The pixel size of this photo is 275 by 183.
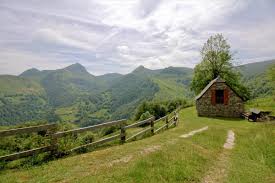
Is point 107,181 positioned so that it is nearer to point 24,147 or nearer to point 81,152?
point 81,152

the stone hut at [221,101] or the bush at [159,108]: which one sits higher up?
the stone hut at [221,101]

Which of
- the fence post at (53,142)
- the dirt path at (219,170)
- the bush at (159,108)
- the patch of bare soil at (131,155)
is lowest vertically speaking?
the bush at (159,108)

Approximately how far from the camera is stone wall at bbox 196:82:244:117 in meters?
34.5

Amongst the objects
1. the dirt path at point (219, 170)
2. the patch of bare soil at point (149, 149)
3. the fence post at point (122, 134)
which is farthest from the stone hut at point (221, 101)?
the patch of bare soil at point (149, 149)

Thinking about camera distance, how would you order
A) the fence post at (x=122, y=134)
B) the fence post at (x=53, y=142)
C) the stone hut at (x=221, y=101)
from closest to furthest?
1. the fence post at (x=53, y=142)
2. the fence post at (x=122, y=134)
3. the stone hut at (x=221, y=101)

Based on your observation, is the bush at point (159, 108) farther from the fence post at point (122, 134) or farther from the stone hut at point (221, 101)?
the fence post at point (122, 134)

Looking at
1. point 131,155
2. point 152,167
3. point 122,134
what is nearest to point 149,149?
point 131,155

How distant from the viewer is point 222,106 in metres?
34.9

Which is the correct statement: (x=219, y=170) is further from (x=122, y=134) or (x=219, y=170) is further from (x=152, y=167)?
(x=122, y=134)

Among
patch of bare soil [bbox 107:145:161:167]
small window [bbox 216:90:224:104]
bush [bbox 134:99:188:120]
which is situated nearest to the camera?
patch of bare soil [bbox 107:145:161:167]

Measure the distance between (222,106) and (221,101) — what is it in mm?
830

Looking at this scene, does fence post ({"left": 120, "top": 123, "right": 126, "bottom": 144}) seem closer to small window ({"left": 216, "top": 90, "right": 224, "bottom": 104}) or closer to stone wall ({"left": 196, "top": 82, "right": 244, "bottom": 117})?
stone wall ({"left": 196, "top": 82, "right": 244, "bottom": 117})

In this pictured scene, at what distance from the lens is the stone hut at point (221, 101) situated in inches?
1353

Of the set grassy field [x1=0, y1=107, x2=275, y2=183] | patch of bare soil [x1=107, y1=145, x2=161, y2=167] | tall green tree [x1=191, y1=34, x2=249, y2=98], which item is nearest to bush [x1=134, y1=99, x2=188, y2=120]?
tall green tree [x1=191, y1=34, x2=249, y2=98]
